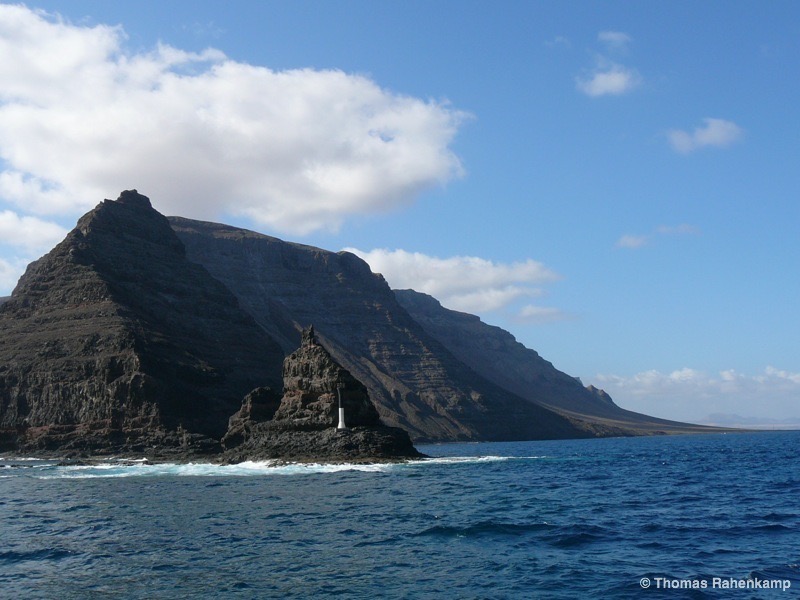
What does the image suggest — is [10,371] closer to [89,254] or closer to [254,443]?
[89,254]

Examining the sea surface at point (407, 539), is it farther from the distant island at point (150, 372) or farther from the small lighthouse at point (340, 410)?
the distant island at point (150, 372)

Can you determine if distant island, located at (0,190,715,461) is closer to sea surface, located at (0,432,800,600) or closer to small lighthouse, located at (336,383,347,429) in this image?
small lighthouse, located at (336,383,347,429)

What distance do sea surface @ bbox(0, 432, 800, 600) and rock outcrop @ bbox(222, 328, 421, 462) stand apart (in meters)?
25.5

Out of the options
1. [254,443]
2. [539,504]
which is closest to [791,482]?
[539,504]

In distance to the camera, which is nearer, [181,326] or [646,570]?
[646,570]

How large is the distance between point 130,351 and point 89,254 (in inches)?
1815

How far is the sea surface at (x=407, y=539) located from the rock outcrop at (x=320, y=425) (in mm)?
25500

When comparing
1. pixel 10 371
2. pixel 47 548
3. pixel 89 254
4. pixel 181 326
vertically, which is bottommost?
pixel 47 548

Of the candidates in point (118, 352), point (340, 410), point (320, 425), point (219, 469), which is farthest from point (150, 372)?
point (219, 469)

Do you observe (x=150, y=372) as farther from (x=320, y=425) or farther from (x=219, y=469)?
(x=219, y=469)

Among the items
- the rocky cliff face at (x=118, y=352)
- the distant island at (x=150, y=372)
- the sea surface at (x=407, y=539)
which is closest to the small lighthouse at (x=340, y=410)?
the distant island at (x=150, y=372)

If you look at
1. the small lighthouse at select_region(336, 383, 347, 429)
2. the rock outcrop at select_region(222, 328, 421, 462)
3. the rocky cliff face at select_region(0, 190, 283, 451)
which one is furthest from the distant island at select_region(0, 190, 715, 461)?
the small lighthouse at select_region(336, 383, 347, 429)

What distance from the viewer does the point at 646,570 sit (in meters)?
25.6

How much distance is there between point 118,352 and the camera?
467 feet
